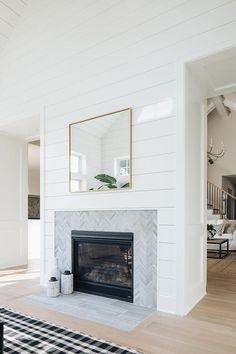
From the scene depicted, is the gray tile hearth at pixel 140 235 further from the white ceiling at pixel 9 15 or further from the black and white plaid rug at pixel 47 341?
the white ceiling at pixel 9 15

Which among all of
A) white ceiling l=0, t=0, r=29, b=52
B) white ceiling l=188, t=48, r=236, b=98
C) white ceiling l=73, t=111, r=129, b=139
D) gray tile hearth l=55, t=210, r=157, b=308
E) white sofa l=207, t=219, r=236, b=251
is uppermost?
white ceiling l=0, t=0, r=29, b=52

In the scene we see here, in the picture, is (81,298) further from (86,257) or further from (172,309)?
(172,309)

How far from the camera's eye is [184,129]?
9.73ft

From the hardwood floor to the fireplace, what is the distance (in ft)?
1.94

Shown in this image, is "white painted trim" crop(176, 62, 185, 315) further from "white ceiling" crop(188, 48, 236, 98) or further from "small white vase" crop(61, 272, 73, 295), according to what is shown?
"small white vase" crop(61, 272, 73, 295)

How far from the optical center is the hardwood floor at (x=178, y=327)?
224 cm

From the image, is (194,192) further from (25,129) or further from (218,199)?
(218,199)

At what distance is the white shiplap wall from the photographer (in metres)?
2.97

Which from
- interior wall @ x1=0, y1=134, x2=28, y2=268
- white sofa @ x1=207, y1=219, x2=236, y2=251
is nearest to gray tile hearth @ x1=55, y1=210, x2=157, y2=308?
interior wall @ x1=0, y1=134, x2=28, y2=268

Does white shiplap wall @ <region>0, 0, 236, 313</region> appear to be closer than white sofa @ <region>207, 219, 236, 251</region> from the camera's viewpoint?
Yes

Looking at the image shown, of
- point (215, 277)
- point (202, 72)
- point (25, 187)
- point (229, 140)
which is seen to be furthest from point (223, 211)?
point (202, 72)

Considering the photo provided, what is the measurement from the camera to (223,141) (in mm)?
11398

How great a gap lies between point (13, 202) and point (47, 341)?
12.2 feet

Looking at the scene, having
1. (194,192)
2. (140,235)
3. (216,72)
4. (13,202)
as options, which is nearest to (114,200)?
(140,235)
